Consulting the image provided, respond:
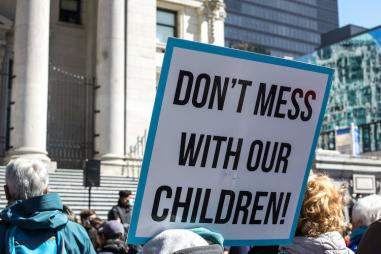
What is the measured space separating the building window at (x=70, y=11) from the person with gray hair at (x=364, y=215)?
78.4 ft

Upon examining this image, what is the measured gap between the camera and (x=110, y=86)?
23.5m

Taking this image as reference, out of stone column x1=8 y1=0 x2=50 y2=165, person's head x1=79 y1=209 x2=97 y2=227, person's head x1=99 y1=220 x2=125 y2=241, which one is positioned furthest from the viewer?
stone column x1=8 y1=0 x2=50 y2=165

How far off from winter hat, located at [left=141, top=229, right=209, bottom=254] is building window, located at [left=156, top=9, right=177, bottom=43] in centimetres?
2545

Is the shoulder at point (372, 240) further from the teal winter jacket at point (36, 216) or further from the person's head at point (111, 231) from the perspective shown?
the person's head at point (111, 231)

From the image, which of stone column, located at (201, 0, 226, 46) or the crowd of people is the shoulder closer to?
the crowd of people

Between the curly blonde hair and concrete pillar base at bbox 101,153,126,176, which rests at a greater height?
concrete pillar base at bbox 101,153,126,176

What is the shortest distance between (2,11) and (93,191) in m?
10.2

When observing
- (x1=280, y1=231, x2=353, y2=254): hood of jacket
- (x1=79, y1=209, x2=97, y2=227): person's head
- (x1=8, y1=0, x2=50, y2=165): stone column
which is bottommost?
(x1=79, y1=209, x2=97, y2=227): person's head

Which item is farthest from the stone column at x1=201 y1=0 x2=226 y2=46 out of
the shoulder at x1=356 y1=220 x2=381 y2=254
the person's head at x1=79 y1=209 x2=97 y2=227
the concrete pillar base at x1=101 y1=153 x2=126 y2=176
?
the shoulder at x1=356 y1=220 x2=381 y2=254

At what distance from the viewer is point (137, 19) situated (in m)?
25.3

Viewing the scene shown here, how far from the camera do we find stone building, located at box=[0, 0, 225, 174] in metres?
21.1

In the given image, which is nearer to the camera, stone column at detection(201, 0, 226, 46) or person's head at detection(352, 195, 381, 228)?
person's head at detection(352, 195, 381, 228)

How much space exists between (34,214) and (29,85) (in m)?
Result: 18.0

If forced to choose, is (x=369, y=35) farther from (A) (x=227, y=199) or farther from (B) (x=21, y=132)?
(A) (x=227, y=199)
